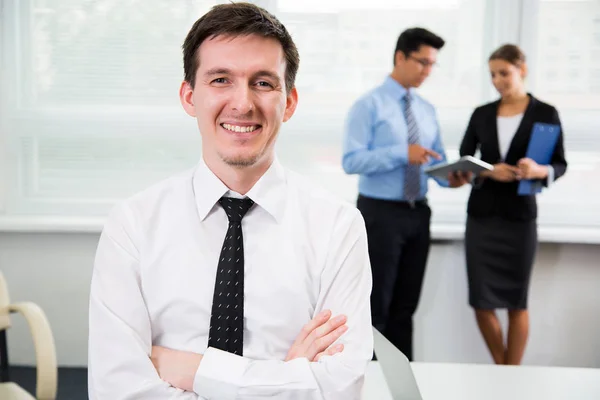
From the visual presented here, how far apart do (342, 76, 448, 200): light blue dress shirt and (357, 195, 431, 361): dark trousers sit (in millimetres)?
75

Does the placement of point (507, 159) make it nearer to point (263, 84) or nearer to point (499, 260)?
point (499, 260)

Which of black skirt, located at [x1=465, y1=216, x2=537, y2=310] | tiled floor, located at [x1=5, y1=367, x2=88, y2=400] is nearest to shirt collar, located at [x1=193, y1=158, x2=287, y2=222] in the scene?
black skirt, located at [x1=465, y1=216, x2=537, y2=310]

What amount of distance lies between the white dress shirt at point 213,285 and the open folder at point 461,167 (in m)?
1.61

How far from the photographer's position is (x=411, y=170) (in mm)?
3111

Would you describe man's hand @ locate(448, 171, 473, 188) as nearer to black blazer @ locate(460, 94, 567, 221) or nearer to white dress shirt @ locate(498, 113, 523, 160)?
black blazer @ locate(460, 94, 567, 221)

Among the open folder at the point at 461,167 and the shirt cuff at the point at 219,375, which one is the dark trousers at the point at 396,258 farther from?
the shirt cuff at the point at 219,375

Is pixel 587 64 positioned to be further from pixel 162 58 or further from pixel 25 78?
pixel 25 78

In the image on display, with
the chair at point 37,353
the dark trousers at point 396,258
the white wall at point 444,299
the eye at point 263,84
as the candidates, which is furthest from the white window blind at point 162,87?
the eye at point 263,84

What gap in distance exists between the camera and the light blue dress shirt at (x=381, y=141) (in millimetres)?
3049

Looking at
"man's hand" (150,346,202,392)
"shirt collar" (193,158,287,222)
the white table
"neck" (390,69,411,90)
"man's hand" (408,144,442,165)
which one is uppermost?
"neck" (390,69,411,90)

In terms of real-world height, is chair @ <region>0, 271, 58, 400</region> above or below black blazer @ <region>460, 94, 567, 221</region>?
below

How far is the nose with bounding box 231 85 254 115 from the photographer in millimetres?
1185

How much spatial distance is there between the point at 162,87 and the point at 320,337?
105 inches

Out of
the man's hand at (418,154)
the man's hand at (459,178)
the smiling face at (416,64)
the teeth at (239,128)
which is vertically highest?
the smiling face at (416,64)
